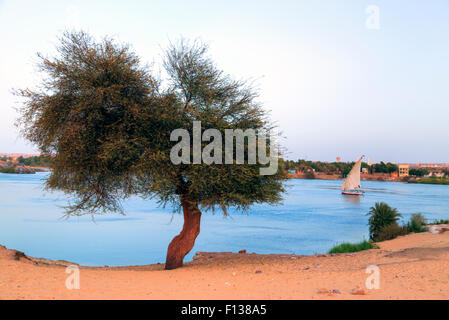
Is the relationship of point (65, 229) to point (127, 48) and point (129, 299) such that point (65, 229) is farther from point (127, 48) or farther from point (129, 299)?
point (129, 299)

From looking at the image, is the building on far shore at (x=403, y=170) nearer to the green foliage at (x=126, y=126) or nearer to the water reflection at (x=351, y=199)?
the water reflection at (x=351, y=199)

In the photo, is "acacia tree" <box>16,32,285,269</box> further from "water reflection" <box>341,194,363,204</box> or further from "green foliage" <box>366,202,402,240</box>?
"water reflection" <box>341,194,363,204</box>

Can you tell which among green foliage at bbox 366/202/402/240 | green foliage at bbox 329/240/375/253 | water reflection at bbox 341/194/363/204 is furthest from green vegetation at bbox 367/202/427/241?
water reflection at bbox 341/194/363/204

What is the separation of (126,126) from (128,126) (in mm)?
173

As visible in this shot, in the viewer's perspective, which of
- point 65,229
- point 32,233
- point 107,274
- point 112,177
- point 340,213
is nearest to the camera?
point 107,274

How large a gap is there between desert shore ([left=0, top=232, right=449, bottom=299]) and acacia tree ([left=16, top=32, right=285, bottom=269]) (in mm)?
2098

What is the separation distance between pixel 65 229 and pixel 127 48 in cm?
2987

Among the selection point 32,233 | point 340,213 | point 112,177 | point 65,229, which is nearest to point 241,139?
point 112,177

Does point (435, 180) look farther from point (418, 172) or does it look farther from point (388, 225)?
point (388, 225)

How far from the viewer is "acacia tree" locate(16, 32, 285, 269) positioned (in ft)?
34.9

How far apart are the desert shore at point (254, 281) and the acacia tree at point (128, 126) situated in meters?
2.10

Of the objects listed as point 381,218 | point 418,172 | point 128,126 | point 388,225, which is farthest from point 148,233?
point 418,172

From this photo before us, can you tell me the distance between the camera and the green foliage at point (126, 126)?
10617 millimetres
